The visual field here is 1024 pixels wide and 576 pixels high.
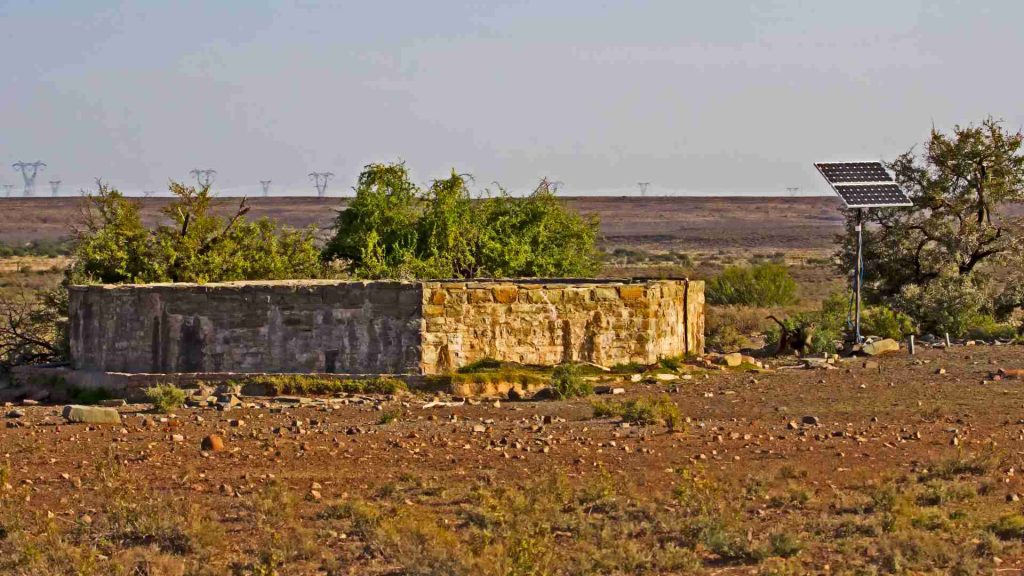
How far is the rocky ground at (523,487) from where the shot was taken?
8281 millimetres

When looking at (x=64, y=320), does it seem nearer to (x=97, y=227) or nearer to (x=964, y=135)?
(x=97, y=227)

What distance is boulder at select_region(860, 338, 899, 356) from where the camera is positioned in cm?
1952

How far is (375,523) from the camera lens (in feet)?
29.1

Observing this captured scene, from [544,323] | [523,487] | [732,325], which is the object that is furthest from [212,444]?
[732,325]

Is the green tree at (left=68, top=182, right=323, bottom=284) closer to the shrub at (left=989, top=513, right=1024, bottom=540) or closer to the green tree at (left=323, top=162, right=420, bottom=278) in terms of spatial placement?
the green tree at (left=323, top=162, right=420, bottom=278)

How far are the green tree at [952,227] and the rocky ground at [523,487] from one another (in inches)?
340

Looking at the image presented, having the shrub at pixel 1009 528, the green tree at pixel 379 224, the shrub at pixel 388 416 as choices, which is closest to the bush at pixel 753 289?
the green tree at pixel 379 224

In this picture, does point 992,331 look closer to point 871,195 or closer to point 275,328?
point 871,195

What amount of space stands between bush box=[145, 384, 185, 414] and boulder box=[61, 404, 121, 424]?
2.71 feet

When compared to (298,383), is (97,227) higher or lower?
higher

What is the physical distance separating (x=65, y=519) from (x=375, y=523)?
2.13 m

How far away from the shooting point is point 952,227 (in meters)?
23.6


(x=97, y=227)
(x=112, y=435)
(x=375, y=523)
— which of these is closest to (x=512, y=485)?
(x=375, y=523)

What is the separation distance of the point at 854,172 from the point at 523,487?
13067 millimetres
